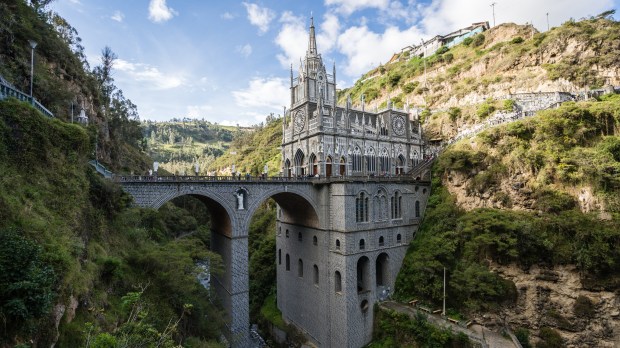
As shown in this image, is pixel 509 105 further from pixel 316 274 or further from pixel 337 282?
pixel 316 274

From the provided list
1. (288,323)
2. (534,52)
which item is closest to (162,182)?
(288,323)

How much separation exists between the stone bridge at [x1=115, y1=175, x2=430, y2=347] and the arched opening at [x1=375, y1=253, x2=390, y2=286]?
0.29ft

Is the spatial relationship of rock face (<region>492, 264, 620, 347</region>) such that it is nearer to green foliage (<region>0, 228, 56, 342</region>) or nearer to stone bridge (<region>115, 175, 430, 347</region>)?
stone bridge (<region>115, 175, 430, 347</region>)

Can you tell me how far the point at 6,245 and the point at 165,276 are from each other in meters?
9.90

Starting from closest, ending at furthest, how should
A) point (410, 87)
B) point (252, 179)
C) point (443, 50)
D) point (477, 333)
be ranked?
point (477, 333)
point (252, 179)
point (410, 87)
point (443, 50)

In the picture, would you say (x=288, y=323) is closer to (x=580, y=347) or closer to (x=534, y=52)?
(x=580, y=347)

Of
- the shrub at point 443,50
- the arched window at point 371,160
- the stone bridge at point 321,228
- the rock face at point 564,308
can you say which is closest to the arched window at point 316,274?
the stone bridge at point 321,228

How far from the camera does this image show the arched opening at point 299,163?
112ft

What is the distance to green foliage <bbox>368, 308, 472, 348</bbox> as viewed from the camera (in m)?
22.0

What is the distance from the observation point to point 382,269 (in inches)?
1177

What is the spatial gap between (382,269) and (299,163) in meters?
14.0

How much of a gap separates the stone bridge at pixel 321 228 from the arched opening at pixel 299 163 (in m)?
4.21

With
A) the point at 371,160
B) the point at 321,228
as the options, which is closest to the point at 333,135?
the point at 371,160

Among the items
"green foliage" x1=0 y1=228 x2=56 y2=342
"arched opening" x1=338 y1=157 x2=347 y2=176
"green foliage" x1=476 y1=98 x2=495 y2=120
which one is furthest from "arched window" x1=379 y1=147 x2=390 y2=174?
"green foliage" x1=0 y1=228 x2=56 y2=342
